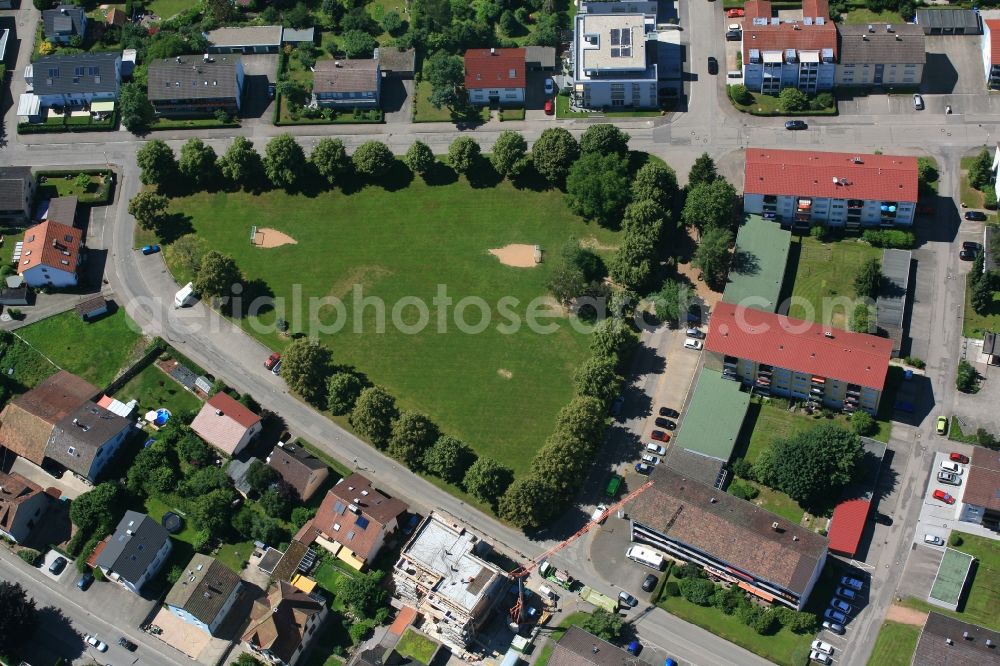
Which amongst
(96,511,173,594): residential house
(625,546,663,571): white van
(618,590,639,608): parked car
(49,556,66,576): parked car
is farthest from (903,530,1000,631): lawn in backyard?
(49,556,66,576): parked car

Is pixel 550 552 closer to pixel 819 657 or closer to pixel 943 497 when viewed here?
pixel 819 657

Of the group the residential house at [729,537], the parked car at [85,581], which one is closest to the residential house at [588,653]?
the residential house at [729,537]

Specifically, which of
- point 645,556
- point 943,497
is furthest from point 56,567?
point 943,497

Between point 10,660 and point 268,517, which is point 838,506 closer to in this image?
point 268,517

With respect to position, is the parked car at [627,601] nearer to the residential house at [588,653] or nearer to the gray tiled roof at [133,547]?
the residential house at [588,653]

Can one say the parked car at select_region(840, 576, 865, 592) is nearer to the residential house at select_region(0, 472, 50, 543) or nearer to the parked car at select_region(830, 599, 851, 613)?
the parked car at select_region(830, 599, 851, 613)

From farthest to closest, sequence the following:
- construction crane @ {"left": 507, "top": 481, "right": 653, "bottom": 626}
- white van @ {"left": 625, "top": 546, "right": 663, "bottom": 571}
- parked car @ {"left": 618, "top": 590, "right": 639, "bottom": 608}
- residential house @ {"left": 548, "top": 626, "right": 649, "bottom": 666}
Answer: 1. white van @ {"left": 625, "top": 546, "right": 663, "bottom": 571}
2. parked car @ {"left": 618, "top": 590, "right": 639, "bottom": 608}
3. construction crane @ {"left": 507, "top": 481, "right": 653, "bottom": 626}
4. residential house @ {"left": 548, "top": 626, "right": 649, "bottom": 666}
